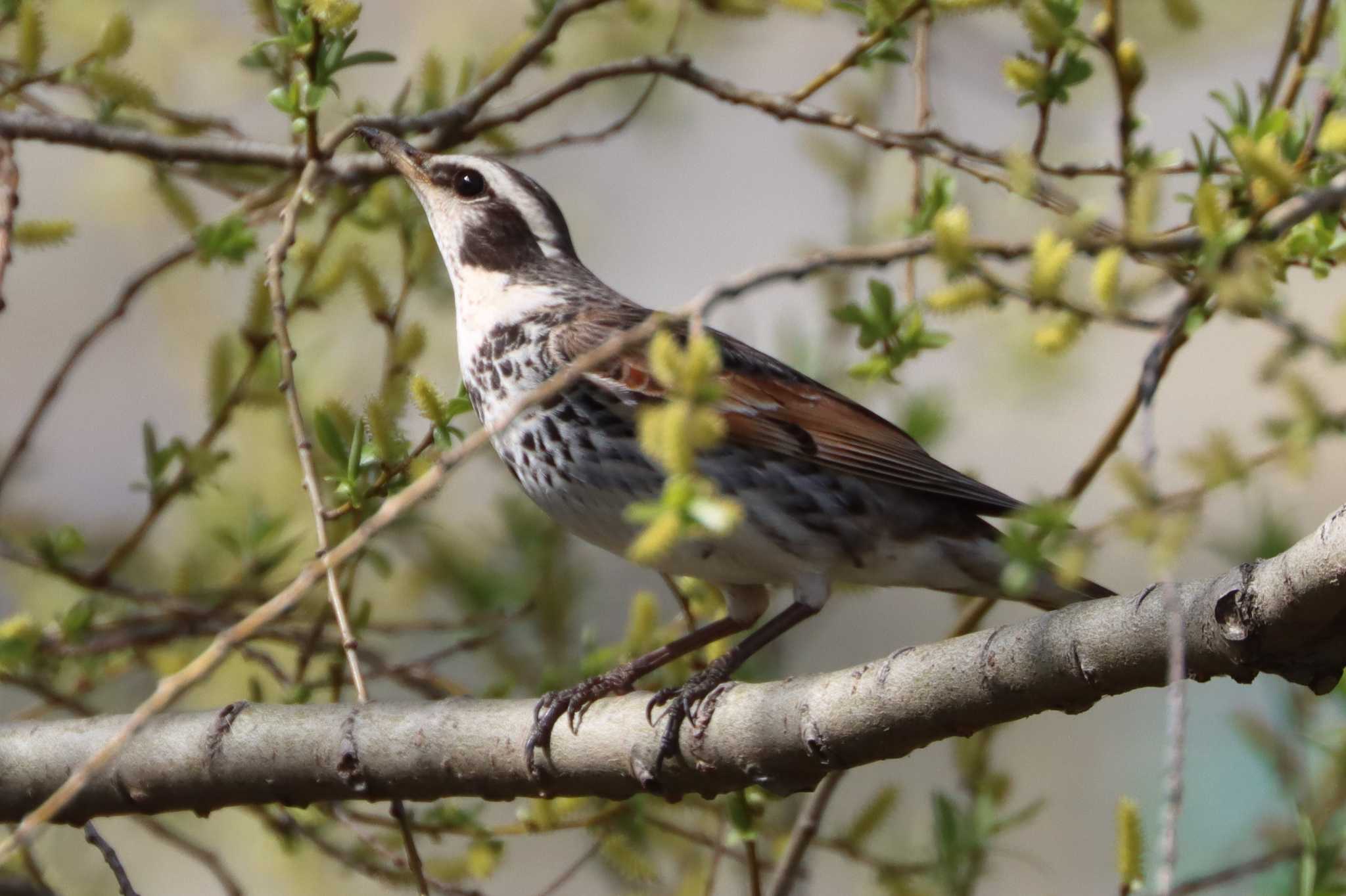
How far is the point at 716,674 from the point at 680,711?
1.59 ft

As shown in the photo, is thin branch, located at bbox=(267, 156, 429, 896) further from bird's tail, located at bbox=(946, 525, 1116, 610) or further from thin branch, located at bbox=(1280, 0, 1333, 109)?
thin branch, located at bbox=(1280, 0, 1333, 109)

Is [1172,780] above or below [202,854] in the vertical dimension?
below

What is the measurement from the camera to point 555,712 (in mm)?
3254

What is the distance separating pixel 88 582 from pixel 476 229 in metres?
1.56

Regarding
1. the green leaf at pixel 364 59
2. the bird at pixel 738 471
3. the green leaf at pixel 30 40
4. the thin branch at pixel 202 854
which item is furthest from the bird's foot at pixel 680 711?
the green leaf at pixel 30 40

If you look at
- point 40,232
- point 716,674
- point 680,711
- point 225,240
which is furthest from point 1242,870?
point 40,232

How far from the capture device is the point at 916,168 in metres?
3.74

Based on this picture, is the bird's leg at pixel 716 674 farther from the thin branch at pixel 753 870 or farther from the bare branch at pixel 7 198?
the bare branch at pixel 7 198

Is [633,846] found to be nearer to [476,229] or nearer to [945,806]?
[945,806]

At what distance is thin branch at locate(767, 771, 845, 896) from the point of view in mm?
3574

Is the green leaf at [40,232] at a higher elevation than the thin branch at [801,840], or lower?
higher

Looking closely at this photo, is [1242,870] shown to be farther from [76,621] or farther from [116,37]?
[116,37]

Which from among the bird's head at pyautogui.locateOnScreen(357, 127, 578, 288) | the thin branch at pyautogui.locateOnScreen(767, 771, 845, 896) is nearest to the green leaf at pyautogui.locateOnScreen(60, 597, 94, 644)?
the bird's head at pyautogui.locateOnScreen(357, 127, 578, 288)

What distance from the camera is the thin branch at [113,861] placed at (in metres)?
2.68
